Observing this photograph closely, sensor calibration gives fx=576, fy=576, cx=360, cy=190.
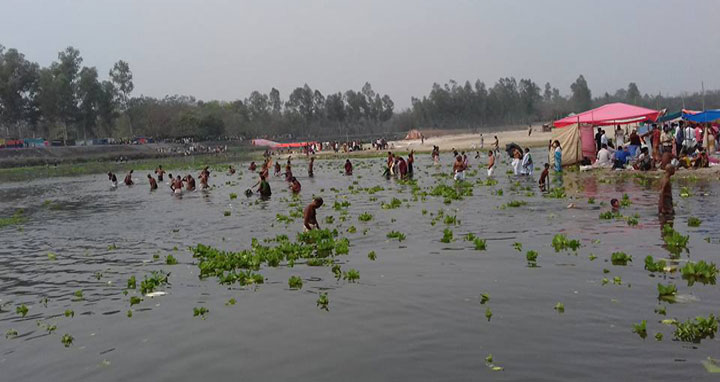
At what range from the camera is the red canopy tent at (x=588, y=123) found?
3803 cm

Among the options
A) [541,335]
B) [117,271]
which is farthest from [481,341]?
[117,271]

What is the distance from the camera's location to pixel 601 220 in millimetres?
20438

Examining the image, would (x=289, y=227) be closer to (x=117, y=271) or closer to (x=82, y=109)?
(x=117, y=271)

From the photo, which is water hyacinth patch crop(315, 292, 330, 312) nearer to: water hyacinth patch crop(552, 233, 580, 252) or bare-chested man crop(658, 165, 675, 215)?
water hyacinth patch crop(552, 233, 580, 252)

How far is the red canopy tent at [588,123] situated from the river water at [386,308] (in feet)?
49.7

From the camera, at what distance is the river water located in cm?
960

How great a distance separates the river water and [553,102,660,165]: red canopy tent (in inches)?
596

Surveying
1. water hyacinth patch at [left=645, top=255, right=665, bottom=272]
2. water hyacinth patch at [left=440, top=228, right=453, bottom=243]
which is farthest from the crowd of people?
water hyacinth patch at [left=645, top=255, right=665, bottom=272]

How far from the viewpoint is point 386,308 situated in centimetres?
1248

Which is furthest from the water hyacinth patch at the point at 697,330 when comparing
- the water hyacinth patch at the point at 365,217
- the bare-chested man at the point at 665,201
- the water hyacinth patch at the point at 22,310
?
the water hyacinth patch at the point at 365,217

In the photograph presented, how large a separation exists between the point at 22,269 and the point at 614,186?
86.3 ft

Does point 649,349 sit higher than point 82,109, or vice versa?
point 82,109

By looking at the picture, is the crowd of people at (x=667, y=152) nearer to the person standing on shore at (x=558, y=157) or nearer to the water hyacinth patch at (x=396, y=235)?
the person standing on shore at (x=558, y=157)

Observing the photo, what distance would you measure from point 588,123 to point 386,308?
31.6 meters
